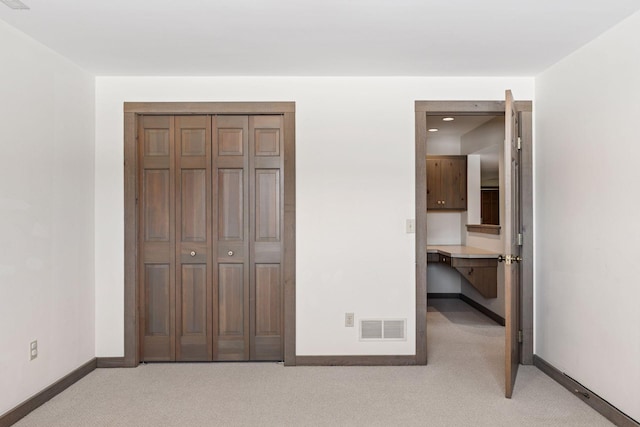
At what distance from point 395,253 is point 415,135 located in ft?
3.21

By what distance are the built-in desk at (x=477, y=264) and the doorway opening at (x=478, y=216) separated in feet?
0.03

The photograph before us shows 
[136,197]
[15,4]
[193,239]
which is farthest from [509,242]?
[15,4]

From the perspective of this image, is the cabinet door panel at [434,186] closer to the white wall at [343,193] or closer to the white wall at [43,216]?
the white wall at [343,193]

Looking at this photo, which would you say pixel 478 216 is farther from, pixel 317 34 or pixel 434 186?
Result: pixel 317 34

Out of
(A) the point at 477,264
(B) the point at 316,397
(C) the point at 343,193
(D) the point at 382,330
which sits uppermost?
(C) the point at 343,193

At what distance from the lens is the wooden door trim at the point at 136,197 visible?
327cm

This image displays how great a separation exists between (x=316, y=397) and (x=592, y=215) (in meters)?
2.18

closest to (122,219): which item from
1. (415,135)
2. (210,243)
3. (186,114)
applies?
(210,243)

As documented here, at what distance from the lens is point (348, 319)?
10.8 feet

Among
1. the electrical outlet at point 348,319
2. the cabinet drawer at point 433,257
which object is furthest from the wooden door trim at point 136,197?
the cabinet drawer at point 433,257

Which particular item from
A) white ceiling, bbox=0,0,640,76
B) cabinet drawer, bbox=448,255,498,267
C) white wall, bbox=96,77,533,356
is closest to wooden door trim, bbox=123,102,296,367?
white wall, bbox=96,77,533,356

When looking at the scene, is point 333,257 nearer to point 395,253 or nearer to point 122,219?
point 395,253

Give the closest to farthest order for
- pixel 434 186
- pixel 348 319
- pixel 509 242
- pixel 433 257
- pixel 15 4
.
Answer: pixel 15 4
pixel 509 242
pixel 348 319
pixel 433 257
pixel 434 186

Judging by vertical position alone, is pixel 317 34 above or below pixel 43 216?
above
